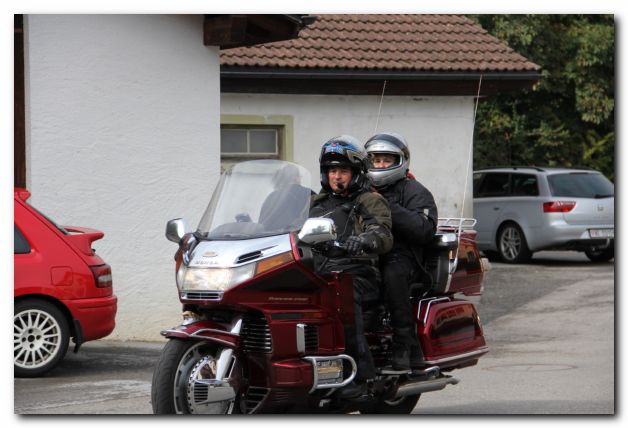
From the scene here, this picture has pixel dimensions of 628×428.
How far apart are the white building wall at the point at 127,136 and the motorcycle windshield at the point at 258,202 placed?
4.80 meters

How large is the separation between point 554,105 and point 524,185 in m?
2.12

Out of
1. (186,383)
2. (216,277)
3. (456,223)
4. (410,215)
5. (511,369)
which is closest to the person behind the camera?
(186,383)

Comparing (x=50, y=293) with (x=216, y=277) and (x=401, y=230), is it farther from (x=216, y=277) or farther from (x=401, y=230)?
(x=216, y=277)

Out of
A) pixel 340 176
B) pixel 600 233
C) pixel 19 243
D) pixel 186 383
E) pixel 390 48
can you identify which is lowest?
pixel 600 233

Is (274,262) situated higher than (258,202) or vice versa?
(258,202)

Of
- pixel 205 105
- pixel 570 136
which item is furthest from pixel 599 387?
pixel 570 136

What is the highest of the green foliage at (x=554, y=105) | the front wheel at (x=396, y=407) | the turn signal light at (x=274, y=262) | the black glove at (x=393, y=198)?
the green foliage at (x=554, y=105)

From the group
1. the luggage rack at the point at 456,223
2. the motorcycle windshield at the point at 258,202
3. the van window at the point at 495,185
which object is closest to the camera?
the motorcycle windshield at the point at 258,202

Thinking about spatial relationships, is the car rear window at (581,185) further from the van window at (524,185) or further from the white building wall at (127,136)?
the white building wall at (127,136)

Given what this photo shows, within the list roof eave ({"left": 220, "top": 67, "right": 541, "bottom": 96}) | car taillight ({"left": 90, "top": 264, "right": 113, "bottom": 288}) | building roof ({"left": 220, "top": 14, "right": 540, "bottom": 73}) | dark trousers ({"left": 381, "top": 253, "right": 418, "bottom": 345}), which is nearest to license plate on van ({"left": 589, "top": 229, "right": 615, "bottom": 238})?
roof eave ({"left": 220, "top": 67, "right": 541, "bottom": 96})

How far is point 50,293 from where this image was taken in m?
10.3

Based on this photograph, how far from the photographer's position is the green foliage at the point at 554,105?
1683cm

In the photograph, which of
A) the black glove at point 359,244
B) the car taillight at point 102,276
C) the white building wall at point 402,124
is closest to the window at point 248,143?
the white building wall at point 402,124

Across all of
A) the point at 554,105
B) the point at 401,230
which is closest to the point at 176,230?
the point at 401,230
